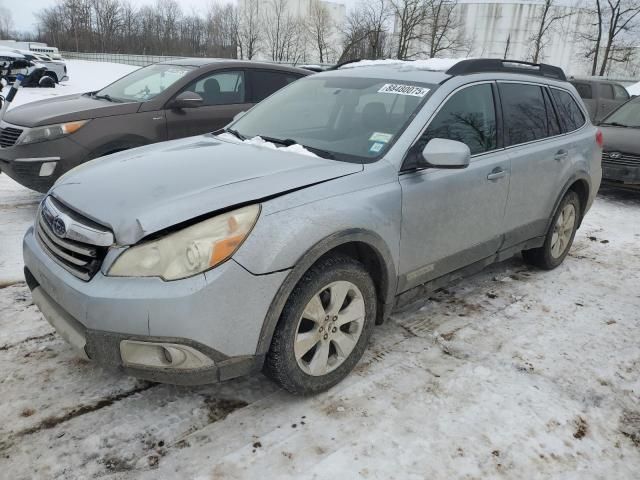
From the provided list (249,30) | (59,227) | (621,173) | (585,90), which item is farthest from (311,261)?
(249,30)

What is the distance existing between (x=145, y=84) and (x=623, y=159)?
6619mm

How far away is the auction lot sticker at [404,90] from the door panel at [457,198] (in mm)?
165

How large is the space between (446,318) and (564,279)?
5.03ft

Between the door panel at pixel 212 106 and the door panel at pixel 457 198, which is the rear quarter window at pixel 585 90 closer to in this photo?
the door panel at pixel 212 106

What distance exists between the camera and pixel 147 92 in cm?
598

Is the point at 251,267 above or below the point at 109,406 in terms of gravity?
above

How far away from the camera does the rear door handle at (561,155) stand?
4215mm

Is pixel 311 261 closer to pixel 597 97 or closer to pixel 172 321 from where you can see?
pixel 172 321

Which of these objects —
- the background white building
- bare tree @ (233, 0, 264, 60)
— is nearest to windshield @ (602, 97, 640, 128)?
the background white building

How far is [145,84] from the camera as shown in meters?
6.17

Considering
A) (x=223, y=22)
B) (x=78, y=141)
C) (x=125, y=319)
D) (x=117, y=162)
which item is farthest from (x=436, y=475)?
(x=223, y=22)

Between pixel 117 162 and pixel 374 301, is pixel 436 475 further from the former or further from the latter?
pixel 117 162

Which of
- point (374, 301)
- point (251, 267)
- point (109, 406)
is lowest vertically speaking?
point (109, 406)

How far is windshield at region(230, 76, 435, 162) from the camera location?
308 centimetres
